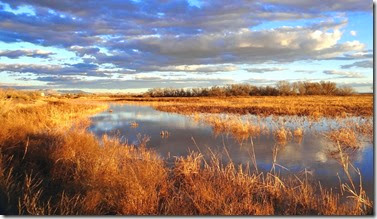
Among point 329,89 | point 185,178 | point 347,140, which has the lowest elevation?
point 185,178

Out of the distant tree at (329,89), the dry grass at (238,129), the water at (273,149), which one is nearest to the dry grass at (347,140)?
the water at (273,149)

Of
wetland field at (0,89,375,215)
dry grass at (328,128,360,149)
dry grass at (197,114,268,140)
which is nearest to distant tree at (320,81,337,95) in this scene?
dry grass at (197,114,268,140)

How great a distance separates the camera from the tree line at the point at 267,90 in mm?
48344

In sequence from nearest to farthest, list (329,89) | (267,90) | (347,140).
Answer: (347,140), (329,89), (267,90)

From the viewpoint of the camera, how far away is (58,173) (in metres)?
9.07

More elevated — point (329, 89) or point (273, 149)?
point (329, 89)

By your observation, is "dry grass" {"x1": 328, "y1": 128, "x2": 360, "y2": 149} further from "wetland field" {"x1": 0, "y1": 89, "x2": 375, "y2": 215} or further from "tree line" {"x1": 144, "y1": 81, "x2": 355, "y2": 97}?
"tree line" {"x1": 144, "y1": 81, "x2": 355, "y2": 97}

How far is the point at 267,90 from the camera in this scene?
2366 inches

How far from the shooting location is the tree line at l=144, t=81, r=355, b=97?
159ft

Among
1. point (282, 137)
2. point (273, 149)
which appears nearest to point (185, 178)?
point (273, 149)

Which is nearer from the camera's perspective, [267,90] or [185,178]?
[185,178]

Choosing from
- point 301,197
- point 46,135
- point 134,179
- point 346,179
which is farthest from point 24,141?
point 346,179

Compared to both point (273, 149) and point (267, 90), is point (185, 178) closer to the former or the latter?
point (273, 149)

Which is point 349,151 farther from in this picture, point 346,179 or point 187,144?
point 187,144
